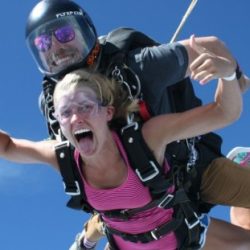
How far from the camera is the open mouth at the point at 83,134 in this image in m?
4.05

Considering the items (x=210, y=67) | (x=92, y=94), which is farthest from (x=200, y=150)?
(x=210, y=67)

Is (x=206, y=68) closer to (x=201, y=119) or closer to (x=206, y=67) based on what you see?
(x=206, y=67)

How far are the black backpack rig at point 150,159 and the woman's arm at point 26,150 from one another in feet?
0.35

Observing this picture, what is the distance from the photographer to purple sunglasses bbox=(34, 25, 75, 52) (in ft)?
14.2

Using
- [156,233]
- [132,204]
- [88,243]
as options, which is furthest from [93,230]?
[132,204]

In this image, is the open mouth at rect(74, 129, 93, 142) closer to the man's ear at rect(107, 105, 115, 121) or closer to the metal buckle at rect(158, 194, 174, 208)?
the man's ear at rect(107, 105, 115, 121)

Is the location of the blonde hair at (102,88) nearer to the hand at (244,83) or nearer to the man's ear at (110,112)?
the man's ear at (110,112)

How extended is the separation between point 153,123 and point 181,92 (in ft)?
2.02

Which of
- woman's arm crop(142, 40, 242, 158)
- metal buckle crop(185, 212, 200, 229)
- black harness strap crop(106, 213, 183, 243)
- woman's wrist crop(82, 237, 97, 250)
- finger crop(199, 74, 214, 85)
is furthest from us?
woman's wrist crop(82, 237, 97, 250)

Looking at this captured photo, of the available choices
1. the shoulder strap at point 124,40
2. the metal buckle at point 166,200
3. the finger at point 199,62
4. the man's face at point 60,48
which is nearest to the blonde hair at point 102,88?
the man's face at point 60,48

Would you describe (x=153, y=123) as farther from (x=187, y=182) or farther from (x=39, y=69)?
(x=39, y=69)

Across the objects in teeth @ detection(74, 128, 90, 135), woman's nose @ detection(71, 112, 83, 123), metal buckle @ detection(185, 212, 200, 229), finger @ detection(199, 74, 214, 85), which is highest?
finger @ detection(199, 74, 214, 85)

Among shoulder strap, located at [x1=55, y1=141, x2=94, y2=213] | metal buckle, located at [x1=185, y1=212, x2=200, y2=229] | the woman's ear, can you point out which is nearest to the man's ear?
the woman's ear

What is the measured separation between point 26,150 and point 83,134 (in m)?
0.53
